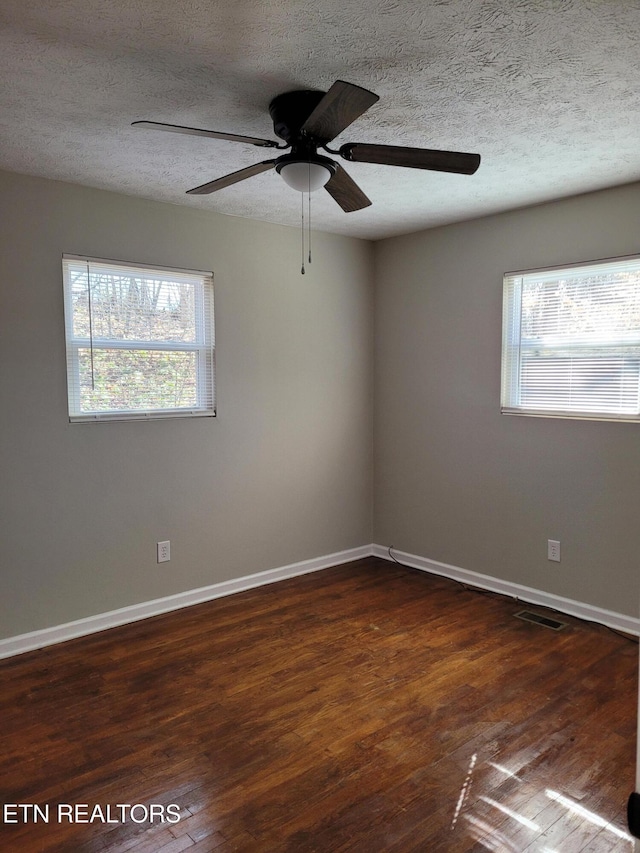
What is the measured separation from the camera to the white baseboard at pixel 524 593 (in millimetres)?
3400

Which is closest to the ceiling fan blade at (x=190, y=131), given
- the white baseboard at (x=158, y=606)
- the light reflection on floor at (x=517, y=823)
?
the light reflection on floor at (x=517, y=823)

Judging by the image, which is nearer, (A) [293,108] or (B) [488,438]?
(A) [293,108]

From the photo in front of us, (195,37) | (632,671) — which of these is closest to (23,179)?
(195,37)

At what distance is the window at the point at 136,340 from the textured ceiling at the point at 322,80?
0.56 metres

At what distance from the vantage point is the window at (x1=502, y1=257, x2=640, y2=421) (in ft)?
10.9

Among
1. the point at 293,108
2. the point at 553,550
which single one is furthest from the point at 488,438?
the point at 293,108

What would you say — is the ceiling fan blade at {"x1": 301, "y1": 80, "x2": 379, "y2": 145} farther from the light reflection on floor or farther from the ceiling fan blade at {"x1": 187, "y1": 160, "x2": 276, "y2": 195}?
the light reflection on floor

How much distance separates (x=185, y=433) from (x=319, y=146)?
6.95ft

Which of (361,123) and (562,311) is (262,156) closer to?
(361,123)

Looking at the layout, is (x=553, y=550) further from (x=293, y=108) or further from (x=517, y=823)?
(x=293, y=108)

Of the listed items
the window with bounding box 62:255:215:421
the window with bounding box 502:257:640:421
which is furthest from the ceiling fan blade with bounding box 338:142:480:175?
the window with bounding box 62:255:215:421

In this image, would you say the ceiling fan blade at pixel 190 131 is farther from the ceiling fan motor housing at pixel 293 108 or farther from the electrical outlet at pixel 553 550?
the electrical outlet at pixel 553 550

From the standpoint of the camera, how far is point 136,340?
3537mm

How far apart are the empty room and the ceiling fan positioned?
0.01 meters
